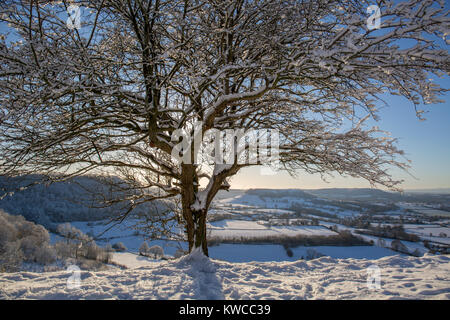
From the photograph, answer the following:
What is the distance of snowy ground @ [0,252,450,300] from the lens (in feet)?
9.57

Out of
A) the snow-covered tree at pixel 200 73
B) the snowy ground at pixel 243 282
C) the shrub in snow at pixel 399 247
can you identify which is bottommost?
the shrub in snow at pixel 399 247

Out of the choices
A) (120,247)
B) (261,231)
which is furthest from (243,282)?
(261,231)

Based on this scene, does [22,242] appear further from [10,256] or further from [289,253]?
[289,253]

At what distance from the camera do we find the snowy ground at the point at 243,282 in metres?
2.92

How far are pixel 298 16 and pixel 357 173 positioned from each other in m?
3.85

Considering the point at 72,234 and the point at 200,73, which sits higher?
the point at 200,73

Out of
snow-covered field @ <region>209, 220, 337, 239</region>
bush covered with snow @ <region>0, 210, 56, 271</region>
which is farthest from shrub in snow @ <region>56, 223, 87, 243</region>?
snow-covered field @ <region>209, 220, 337, 239</region>

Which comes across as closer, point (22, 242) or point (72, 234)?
point (72, 234)

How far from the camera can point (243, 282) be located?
3711 millimetres

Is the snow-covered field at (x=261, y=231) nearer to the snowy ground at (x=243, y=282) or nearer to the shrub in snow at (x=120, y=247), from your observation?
the shrub in snow at (x=120, y=247)

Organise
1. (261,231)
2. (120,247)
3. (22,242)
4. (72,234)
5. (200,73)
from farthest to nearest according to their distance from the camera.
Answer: (261,231) < (120,247) < (22,242) < (72,234) < (200,73)

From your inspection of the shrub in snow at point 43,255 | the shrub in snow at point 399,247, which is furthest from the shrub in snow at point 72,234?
the shrub in snow at point 399,247

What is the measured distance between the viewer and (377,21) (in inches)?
90.8
